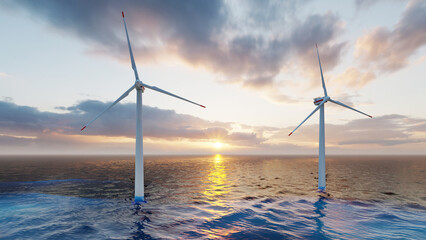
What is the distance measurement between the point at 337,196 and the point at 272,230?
103ft

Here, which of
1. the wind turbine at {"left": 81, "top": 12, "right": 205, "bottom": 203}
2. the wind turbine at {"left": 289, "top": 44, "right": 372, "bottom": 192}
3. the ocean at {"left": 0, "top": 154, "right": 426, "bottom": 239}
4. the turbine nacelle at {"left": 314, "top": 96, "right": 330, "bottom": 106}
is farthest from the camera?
the turbine nacelle at {"left": 314, "top": 96, "right": 330, "bottom": 106}

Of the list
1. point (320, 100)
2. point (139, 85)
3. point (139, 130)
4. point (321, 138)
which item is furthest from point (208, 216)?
point (320, 100)

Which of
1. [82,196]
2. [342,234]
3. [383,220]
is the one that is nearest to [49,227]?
[82,196]

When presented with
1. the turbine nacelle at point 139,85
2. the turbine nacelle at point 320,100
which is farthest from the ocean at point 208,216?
the turbine nacelle at point 320,100

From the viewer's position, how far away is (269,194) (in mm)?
52719

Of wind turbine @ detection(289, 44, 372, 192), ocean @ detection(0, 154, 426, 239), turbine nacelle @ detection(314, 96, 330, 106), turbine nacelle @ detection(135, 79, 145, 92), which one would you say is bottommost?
ocean @ detection(0, 154, 426, 239)

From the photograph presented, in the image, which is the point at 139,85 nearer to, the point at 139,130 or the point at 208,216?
the point at 139,130

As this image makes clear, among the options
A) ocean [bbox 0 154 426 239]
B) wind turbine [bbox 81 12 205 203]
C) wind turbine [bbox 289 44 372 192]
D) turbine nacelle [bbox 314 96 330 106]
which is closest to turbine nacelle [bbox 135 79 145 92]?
wind turbine [bbox 81 12 205 203]

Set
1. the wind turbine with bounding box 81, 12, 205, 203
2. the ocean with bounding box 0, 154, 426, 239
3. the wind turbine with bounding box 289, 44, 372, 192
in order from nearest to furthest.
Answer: the ocean with bounding box 0, 154, 426, 239 < the wind turbine with bounding box 81, 12, 205, 203 < the wind turbine with bounding box 289, 44, 372, 192

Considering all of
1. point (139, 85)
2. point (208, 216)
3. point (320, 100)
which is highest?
point (139, 85)

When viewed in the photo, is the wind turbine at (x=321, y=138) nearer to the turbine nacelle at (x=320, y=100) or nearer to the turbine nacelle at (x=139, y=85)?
the turbine nacelle at (x=320, y=100)

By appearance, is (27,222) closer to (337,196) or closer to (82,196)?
(82,196)

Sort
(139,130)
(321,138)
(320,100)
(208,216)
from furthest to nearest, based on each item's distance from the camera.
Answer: (320,100) → (321,138) → (139,130) → (208,216)

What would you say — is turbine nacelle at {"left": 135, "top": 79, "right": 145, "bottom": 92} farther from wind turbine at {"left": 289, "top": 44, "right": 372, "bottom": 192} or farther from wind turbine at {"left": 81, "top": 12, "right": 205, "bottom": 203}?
wind turbine at {"left": 289, "top": 44, "right": 372, "bottom": 192}
